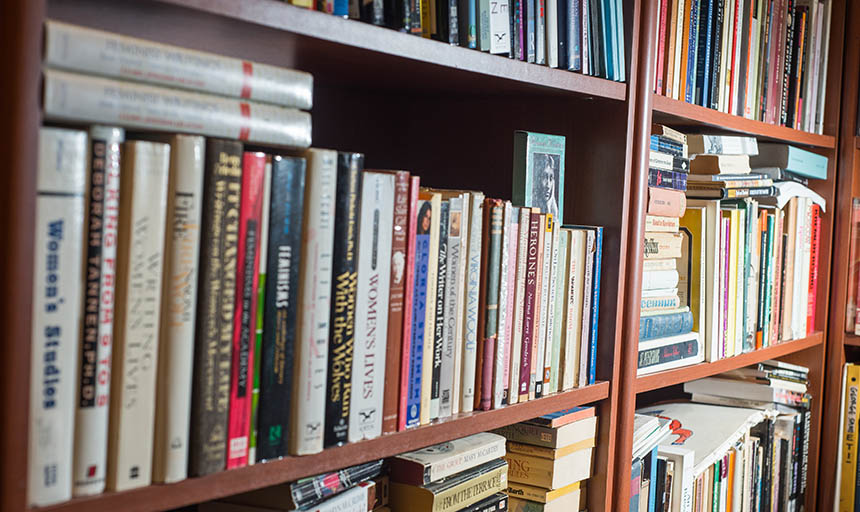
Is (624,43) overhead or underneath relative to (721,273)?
overhead

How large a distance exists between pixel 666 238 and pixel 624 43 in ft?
1.26

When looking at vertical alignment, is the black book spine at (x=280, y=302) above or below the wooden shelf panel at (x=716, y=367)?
above

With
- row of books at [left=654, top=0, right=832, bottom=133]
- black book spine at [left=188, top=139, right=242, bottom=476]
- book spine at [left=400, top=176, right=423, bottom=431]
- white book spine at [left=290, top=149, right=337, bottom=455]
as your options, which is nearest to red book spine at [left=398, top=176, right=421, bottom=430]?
book spine at [left=400, top=176, right=423, bottom=431]

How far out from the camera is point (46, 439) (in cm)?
59

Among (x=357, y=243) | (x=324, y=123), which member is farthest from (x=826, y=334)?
(x=357, y=243)

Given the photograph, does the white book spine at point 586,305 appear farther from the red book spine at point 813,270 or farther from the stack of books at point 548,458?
the red book spine at point 813,270

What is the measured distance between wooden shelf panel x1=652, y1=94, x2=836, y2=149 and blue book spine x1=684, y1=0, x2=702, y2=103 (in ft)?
0.15

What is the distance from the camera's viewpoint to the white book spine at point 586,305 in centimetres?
114

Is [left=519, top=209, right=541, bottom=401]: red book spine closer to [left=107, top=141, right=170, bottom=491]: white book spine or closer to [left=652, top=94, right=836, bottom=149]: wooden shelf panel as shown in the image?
[left=652, top=94, right=836, bottom=149]: wooden shelf panel

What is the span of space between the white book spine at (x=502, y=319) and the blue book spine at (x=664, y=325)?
36 cm

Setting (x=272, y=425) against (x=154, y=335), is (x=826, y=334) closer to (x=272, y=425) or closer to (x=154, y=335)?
(x=272, y=425)

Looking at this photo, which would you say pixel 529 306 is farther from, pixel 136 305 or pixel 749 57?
pixel 749 57

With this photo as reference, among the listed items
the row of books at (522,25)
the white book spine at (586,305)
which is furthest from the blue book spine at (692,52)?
the white book spine at (586,305)

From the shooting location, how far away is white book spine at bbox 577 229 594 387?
1.14 m
